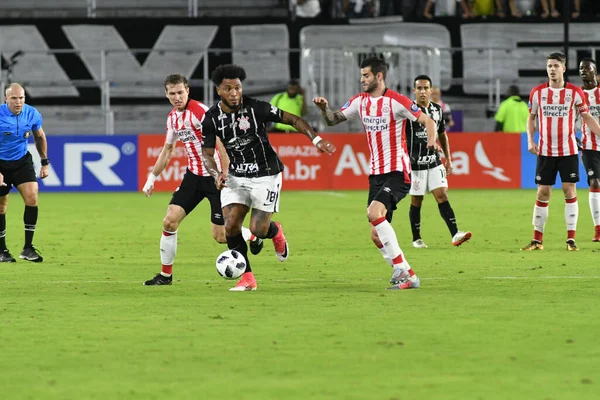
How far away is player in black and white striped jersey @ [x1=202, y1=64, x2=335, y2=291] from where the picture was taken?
34.8 feet

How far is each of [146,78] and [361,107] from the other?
71.3 ft

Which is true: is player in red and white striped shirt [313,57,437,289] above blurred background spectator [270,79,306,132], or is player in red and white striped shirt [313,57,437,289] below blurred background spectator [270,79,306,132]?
above

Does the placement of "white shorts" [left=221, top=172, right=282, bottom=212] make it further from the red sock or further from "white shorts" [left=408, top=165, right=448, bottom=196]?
"white shorts" [left=408, top=165, right=448, bottom=196]

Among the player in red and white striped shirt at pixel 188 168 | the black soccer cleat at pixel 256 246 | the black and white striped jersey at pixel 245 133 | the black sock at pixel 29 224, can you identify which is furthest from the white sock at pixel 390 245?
the black sock at pixel 29 224

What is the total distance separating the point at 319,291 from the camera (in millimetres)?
10633

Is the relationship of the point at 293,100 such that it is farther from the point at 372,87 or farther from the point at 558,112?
the point at 372,87

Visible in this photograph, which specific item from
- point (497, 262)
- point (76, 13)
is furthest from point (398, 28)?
point (497, 262)

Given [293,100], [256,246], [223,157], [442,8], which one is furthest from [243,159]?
[442,8]

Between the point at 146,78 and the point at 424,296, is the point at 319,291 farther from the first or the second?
the point at 146,78

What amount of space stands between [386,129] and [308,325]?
297cm

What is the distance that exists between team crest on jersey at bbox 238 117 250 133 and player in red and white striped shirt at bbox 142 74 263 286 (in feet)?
2.54

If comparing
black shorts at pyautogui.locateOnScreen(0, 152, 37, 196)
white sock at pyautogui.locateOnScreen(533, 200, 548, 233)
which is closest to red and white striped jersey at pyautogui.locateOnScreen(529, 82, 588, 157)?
white sock at pyautogui.locateOnScreen(533, 200, 548, 233)

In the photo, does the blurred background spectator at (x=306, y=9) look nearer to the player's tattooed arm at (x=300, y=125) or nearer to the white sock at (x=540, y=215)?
the white sock at (x=540, y=215)

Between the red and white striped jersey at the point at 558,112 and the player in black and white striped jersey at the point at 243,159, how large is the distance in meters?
4.77
